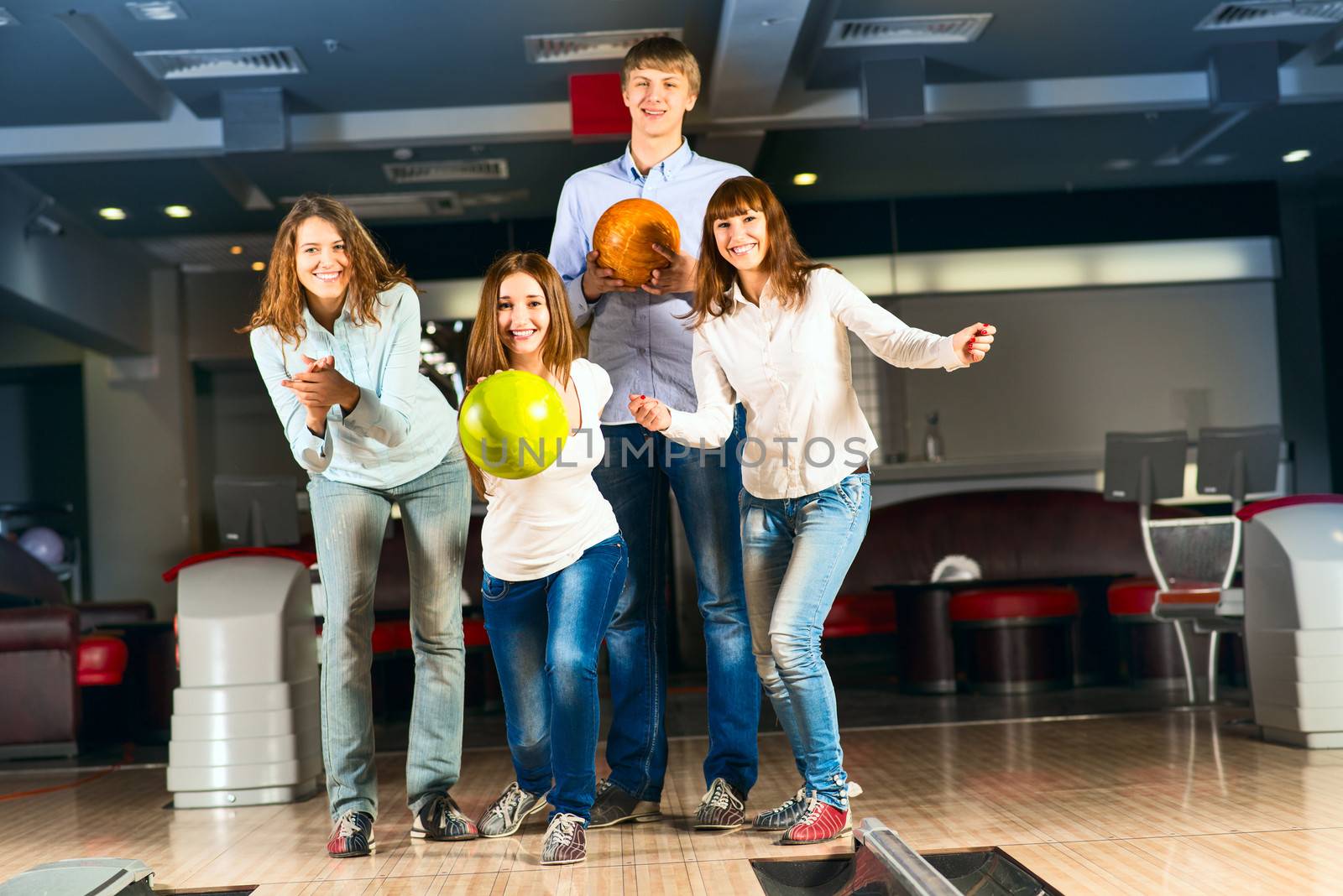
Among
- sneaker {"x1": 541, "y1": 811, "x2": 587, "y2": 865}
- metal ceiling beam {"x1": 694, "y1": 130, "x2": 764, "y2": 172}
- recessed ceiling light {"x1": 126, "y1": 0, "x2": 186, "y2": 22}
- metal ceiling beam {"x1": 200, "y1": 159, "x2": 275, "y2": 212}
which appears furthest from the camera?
metal ceiling beam {"x1": 200, "y1": 159, "x2": 275, "y2": 212}

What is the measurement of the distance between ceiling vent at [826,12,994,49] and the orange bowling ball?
9.85 feet

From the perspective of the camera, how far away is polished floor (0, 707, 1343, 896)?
7.54 ft

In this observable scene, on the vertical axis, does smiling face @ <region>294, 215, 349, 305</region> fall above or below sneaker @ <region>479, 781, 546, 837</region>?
above

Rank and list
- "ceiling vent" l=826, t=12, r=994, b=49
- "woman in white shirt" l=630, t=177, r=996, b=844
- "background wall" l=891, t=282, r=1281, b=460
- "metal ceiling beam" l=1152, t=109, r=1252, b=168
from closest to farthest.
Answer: "woman in white shirt" l=630, t=177, r=996, b=844, "ceiling vent" l=826, t=12, r=994, b=49, "metal ceiling beam" l=1152, t=109, r=1252, b=168, "background wall" l=891, t=282, r=1281, b=460

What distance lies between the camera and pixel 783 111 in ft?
20.1

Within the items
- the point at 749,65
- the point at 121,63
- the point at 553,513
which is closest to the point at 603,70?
the point at 749,65

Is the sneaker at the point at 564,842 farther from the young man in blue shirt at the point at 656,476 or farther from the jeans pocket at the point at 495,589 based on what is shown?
the jeans pocket at the point at 495,589

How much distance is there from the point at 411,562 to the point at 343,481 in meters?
0.25

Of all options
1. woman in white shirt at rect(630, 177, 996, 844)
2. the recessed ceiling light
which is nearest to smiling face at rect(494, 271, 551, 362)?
woman in white shirt at rect(630, 177, 996, 844)

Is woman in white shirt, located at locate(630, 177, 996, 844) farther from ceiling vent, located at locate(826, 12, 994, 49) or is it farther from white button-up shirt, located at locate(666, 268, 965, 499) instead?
ceiling vent, located at locate(826, 12, 994, 49)

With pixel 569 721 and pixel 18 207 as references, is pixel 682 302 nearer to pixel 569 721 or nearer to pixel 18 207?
pixel 569 721

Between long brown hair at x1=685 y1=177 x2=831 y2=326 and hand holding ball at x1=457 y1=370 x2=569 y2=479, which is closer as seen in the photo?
hand holding ball at x1=457 y1=370 x2=569 y2=479

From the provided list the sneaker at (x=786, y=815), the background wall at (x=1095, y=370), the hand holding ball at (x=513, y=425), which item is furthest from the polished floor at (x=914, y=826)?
the background wall at (x=1095, y=370)

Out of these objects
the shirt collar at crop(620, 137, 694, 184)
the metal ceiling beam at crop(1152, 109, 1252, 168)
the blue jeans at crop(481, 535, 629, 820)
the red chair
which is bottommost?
the red chair
